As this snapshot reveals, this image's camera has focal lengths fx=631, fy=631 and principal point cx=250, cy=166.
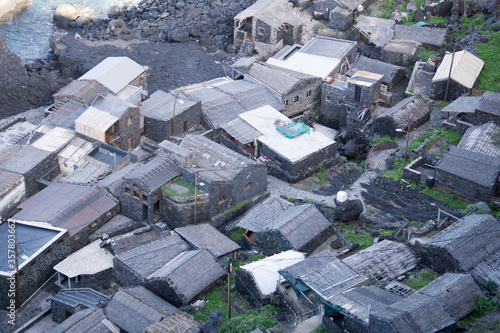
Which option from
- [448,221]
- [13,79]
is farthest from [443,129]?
[13,79]

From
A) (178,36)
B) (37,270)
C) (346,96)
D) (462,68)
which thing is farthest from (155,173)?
(178,36)

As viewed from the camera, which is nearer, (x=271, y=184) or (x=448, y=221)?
(x=448, y=221)

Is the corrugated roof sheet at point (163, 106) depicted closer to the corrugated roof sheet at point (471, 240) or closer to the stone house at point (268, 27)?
the stone house at point (268, 27)

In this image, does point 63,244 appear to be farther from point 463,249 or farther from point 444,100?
point 444,100

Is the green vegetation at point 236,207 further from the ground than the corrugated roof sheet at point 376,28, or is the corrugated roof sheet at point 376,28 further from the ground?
the corrugated roof sheet at point 376,28

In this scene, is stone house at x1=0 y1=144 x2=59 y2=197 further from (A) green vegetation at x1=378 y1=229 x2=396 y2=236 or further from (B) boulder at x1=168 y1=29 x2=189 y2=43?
(B) boulder at x1=168 y1=29 x2=189 y2=43

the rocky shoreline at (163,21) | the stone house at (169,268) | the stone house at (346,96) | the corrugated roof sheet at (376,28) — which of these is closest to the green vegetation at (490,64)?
the corrugated roof sheet at (376,28)

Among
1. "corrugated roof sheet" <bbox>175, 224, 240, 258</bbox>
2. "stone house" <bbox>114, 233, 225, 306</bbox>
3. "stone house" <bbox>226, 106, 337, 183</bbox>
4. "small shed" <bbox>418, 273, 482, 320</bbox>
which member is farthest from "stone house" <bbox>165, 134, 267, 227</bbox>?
"small shed" <bbox>418, 273, 482, 320</bbox>
